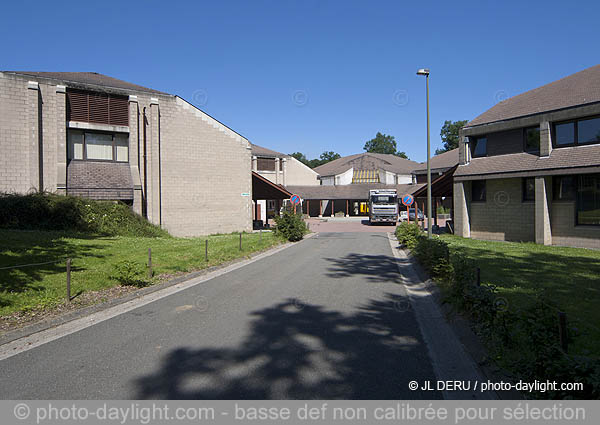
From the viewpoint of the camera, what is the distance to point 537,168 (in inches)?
736

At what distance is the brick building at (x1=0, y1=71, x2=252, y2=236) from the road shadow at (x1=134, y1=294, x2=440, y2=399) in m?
18.2

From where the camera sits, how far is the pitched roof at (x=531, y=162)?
17.3 metres

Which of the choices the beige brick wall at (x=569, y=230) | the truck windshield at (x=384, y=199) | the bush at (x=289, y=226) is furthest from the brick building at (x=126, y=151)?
the beige brick wall at (x=569, y=230)

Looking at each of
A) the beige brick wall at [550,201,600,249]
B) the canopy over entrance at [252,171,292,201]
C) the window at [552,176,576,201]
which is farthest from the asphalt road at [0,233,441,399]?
the canopy over entrance at [252,171,292,201]

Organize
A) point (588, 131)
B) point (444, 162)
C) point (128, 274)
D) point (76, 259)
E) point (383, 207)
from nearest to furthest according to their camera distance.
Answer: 1. point (128, 274)
2. point (76, 259)
3. point (588, 131)
4. point (383, 207)
5. point (444, 162)

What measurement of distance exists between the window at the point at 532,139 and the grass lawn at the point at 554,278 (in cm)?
499

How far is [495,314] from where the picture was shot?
5379mm

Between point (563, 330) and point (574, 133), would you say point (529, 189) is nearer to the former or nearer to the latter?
point (574, 133)

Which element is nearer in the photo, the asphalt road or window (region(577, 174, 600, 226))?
the asphalt road

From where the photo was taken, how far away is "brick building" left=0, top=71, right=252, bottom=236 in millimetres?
20016

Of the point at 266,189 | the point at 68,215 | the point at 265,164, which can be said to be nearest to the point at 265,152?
the point at 265,164

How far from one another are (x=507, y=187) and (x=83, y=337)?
68.8 ft

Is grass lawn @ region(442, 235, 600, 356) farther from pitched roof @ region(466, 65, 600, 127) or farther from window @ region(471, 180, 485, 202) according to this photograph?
pitched roof @ region(466, 65, 600, 127)

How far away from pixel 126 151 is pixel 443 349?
2232cm
